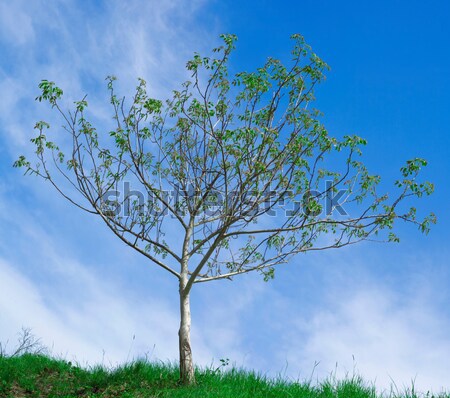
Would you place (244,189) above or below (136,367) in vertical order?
above

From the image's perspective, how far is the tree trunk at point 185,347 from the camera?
35.6ft

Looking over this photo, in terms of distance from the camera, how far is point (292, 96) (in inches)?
448

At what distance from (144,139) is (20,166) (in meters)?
2.59

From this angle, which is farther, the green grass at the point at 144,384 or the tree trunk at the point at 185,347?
the tree trunk at the point at 185,347

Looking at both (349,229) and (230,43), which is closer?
(230,43)

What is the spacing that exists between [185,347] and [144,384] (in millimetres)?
980

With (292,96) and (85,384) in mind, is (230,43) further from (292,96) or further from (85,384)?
(85,384)

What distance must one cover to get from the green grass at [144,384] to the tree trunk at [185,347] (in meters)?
0.20

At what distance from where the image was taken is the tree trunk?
10.9m

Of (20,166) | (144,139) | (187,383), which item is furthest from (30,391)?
(144,139)

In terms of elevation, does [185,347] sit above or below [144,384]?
above

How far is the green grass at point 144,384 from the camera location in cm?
1009

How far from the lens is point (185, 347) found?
10.9 m

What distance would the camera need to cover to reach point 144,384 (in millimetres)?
10875
